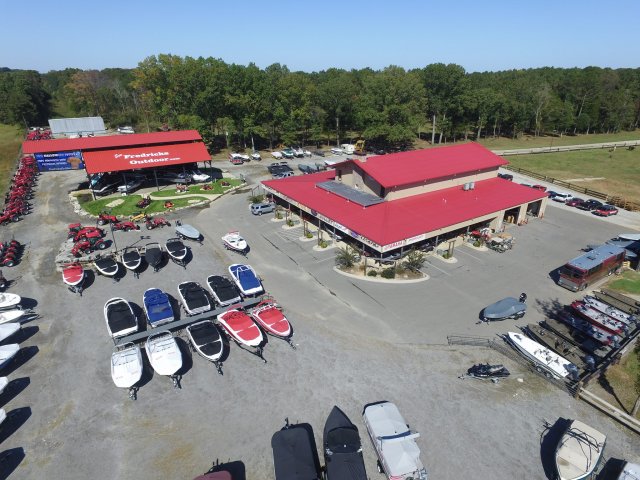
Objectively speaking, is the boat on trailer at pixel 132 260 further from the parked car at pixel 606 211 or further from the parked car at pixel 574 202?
the parked car at pixel 574 202

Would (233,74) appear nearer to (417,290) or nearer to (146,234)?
(146,234)

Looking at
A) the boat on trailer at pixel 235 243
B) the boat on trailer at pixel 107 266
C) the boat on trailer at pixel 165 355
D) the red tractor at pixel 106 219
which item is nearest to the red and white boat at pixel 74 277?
the boat on trailer at pixel 107 266

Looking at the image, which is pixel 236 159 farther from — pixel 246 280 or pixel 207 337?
pixel 207 337

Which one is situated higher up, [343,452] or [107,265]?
[107,265]

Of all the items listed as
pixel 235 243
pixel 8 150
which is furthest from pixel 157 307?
pixel 8 150

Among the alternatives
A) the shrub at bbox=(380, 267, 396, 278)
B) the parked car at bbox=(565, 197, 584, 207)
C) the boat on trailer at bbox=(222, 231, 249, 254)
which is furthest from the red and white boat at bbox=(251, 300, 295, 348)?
the parked car at bbox=(565, 197, 584, 207)
